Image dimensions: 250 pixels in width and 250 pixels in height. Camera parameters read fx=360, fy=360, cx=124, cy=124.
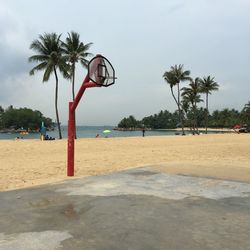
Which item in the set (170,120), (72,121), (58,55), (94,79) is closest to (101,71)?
(94,79)

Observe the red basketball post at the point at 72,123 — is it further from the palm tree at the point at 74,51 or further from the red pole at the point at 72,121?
the palm tree at the point at 74,51

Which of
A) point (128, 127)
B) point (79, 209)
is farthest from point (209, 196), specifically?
point (128, 127)

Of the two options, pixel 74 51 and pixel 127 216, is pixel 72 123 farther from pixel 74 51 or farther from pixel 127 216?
pixel 74 51

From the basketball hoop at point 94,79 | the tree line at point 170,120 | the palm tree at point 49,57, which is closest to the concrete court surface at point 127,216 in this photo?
the basketball hoop at point 94,79

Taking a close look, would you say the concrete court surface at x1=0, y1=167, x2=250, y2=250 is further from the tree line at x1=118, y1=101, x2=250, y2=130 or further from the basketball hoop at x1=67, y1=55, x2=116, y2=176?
the tree line at x1=118, y1=101, x2=250, y2=130

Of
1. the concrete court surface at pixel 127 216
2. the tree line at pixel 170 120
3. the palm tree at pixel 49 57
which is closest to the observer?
the concrete court surface at pixel 127 216

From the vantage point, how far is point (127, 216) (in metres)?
4.98

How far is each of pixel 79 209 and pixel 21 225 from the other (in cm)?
104

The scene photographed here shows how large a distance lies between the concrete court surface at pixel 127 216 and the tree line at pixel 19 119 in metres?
125

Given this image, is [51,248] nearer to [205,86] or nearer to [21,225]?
[21,225]

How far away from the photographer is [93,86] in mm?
8906

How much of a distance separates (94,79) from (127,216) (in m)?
4.71

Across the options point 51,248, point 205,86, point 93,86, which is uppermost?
point 205,86

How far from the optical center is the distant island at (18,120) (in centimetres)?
12794
